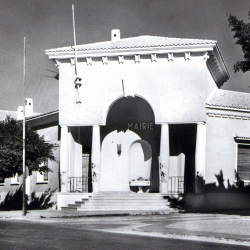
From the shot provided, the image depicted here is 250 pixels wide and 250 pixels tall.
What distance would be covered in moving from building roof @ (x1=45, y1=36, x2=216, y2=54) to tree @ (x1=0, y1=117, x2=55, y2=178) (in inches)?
168

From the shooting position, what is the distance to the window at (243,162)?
2722 centimetres

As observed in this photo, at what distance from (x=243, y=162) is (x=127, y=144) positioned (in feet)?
19.7

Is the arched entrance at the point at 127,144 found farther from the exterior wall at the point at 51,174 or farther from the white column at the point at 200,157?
the white column at the point at 200,157

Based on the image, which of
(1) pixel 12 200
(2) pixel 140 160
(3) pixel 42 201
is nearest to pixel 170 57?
(2) pixel 140 160

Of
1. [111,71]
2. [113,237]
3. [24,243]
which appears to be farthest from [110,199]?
[24,243]

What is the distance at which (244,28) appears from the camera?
55.4 ft

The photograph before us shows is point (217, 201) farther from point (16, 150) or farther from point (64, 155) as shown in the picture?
point (16, 150)

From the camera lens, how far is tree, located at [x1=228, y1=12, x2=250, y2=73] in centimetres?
1680

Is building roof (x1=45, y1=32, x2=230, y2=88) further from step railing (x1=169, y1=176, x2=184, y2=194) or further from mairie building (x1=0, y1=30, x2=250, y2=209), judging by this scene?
step railing (x1=169, y1=176, x2=184, y2=194)

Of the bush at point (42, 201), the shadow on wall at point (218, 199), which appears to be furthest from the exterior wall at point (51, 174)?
the shadow on wall at point (218, 199)

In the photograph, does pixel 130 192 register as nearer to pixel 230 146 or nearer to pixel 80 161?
pixel 80 161

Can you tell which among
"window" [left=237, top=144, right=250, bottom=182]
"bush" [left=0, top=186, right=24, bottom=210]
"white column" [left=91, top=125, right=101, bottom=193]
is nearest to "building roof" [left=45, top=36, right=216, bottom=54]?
"white column" [left=91, top=125, right=101, bottom=193]

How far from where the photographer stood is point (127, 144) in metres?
28.2

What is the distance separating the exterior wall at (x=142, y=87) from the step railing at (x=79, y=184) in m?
2.96
